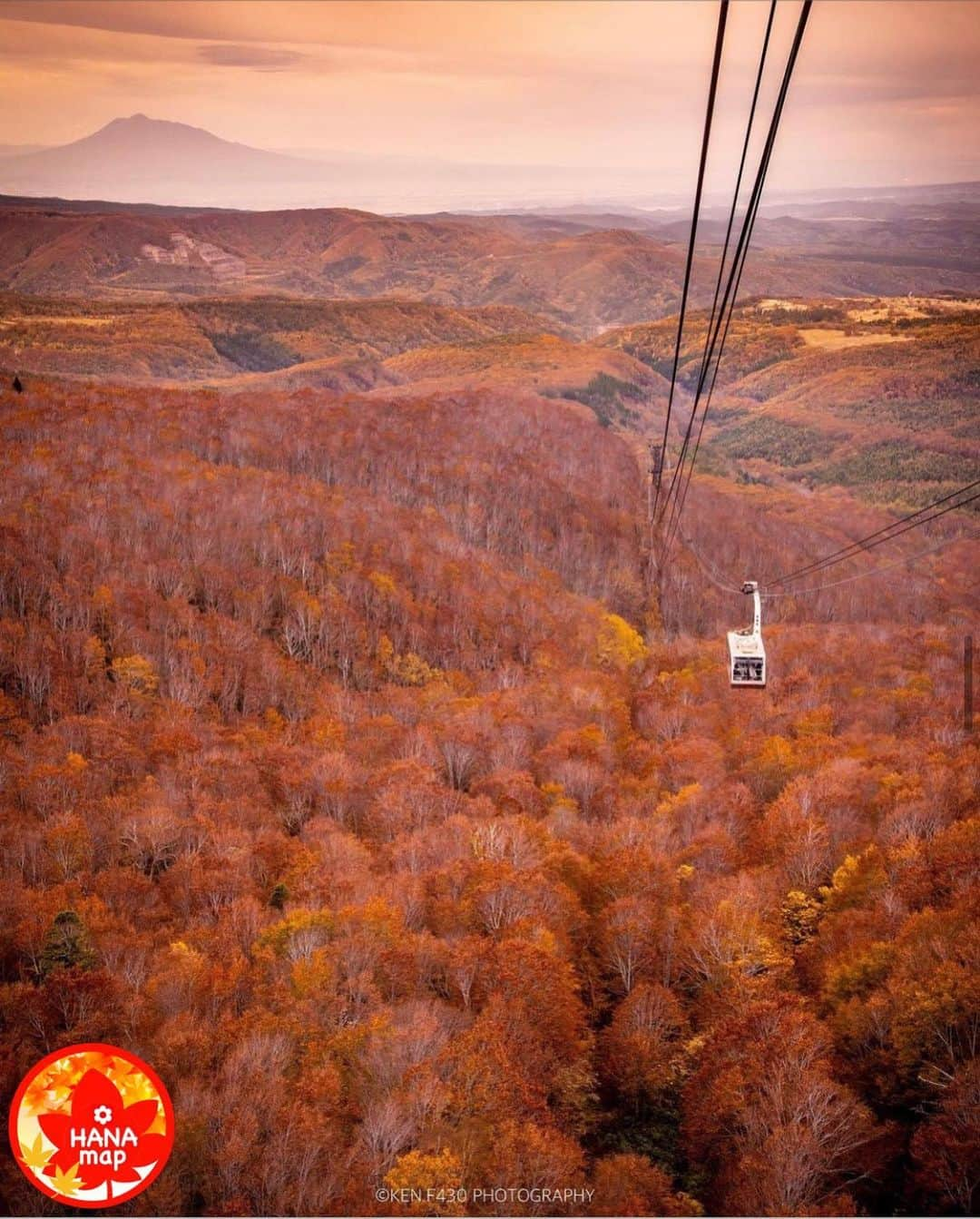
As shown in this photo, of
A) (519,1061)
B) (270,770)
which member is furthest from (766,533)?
(519,1061)

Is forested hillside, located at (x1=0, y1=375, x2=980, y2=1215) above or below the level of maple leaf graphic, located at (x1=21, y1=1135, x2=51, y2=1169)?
below

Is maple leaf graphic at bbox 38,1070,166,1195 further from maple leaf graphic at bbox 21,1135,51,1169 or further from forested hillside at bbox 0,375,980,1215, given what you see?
forested hillside at bbox 0,375,980,1215

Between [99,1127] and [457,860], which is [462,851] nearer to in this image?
[457,860]
